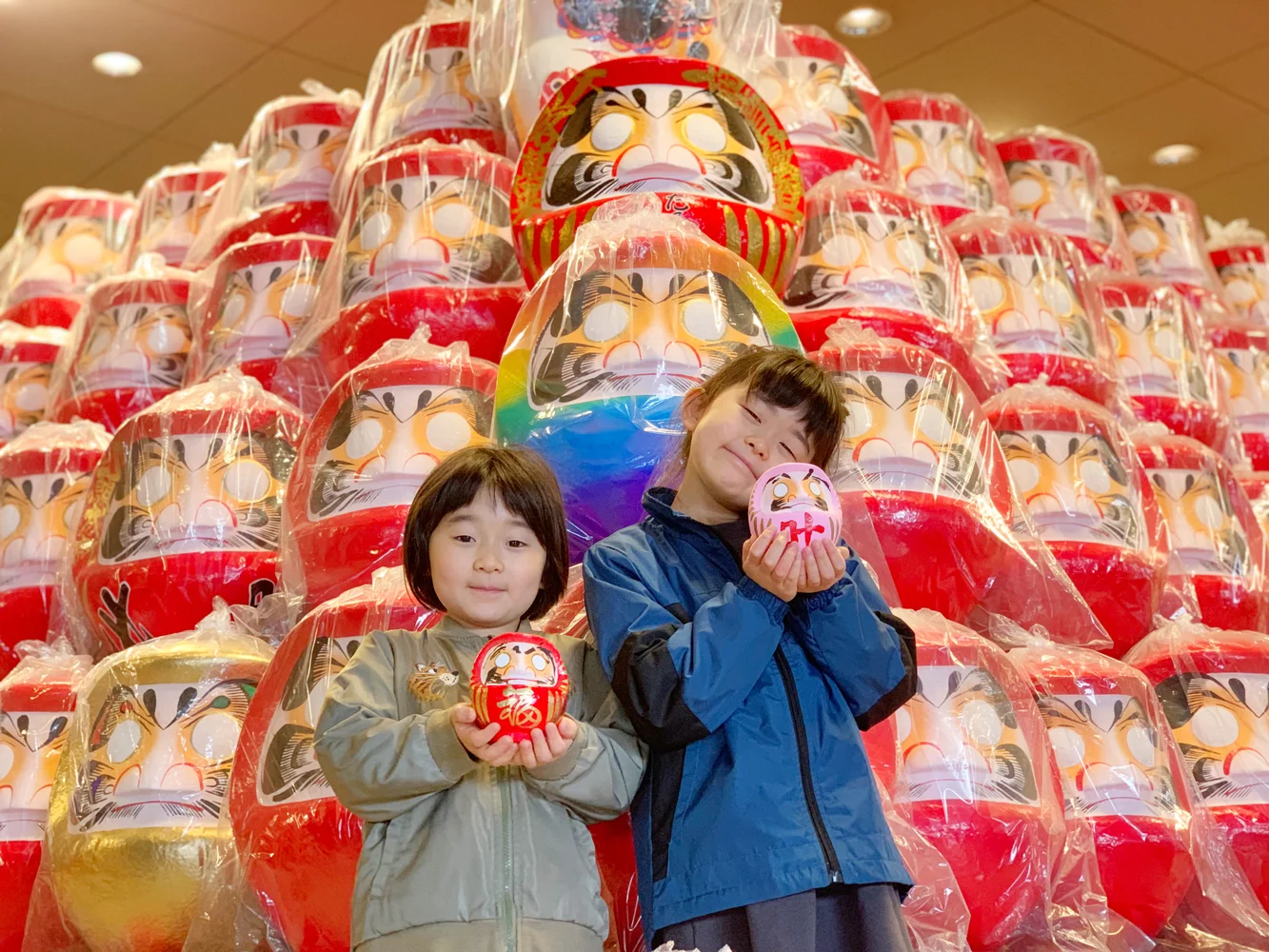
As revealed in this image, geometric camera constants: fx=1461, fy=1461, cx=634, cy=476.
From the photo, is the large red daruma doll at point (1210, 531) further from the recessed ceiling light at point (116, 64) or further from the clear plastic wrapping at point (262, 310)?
Result: the recessed ceiling light at point (116, 64)

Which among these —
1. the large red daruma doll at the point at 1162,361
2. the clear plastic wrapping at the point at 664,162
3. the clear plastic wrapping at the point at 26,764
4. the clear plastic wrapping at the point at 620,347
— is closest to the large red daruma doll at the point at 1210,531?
the large red daruma doll at the point at 1162,361

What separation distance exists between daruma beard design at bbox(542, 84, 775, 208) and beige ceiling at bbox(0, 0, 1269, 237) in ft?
8.95

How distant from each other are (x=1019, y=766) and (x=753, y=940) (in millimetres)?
630

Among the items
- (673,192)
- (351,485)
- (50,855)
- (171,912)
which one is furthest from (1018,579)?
(50,855)

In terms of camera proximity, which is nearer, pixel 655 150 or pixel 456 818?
pixel 456 818

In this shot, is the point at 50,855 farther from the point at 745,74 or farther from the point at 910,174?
the point at 910,174

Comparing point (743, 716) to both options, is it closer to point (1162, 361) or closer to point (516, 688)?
point (516, 688)

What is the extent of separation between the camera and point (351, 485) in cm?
199

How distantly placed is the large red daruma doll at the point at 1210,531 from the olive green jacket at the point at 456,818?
57.7 inches

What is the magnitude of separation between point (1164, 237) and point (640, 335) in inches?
88.6

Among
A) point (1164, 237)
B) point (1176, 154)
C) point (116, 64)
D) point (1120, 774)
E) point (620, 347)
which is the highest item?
point (116, 64)

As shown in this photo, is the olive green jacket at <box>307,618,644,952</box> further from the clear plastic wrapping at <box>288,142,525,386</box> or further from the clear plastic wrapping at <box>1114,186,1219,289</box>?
the clear plastic wrapping at <box>1114,186,1219,289</box>

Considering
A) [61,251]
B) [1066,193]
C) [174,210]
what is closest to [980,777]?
[1066,193]

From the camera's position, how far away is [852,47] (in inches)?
199
